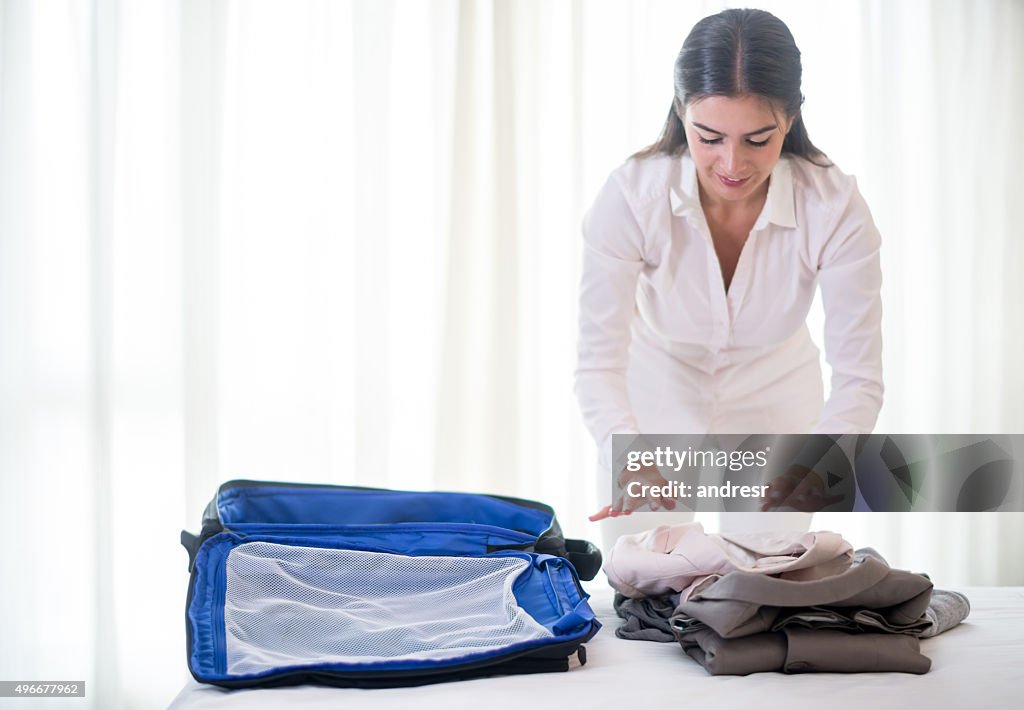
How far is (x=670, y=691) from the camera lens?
1042mm

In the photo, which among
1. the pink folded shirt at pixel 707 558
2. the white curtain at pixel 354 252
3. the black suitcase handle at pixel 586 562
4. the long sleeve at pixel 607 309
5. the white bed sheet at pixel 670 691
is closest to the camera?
the white bed sheet at pixel 670 691

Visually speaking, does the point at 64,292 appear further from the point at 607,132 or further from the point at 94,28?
the point at 607,132

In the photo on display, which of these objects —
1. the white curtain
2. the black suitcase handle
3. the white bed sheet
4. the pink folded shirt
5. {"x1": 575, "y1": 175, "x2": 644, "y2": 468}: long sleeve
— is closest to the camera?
the white bed sheet

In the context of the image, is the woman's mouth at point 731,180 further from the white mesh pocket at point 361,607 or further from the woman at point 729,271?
the white mesh pocket at point 361,607

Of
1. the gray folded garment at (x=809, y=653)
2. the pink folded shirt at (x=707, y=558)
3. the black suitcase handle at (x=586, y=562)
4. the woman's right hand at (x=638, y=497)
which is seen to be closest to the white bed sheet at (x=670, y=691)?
the gray folded garment at (x=809, y=653)

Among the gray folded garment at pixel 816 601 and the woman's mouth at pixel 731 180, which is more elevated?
the woman's mouth at pixel 731 180

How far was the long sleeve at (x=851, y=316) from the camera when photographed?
167 centimetres

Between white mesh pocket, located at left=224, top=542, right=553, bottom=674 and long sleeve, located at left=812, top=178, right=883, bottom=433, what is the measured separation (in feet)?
2.43

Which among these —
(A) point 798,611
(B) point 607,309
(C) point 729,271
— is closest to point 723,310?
(C) point 729,271

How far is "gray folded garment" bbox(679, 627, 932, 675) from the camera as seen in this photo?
1.09 meters

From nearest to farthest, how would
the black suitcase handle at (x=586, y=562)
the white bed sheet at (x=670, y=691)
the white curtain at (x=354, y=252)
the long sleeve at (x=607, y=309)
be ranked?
the white bed sheet at (x=670, y=691), the black suitcase handle at (x=586, y=562), the long sleeve at (x=607, y=309), the white curtain at (x=354, y=252)

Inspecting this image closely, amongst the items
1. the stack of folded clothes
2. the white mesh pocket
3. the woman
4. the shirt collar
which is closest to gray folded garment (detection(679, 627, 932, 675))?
the stack of folded clothes

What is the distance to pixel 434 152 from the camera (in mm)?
2199

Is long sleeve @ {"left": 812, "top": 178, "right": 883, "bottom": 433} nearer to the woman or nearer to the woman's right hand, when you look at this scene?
the woman
